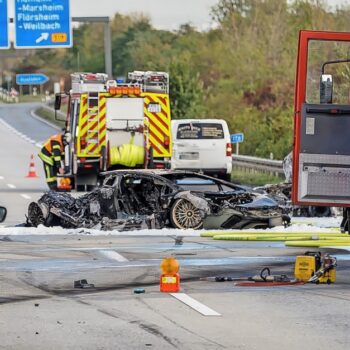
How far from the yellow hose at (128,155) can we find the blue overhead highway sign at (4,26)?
12.0 metres

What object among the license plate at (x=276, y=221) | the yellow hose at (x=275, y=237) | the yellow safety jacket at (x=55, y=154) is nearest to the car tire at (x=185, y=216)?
the license plate at (x=276, y=221)

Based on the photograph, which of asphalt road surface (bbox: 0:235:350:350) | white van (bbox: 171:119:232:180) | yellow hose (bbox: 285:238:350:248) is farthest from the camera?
white van (bbox: 171:119:232:180)

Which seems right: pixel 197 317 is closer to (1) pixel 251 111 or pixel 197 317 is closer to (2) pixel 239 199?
(2) pixel 239 199

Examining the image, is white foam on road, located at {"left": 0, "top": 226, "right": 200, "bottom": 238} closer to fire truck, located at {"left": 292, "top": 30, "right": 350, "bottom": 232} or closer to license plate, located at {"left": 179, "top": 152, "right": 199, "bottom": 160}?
fire truck, located at {"left": 292, "top": 30, "right": 350, "bottom": 232}

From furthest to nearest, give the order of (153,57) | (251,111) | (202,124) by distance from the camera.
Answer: (153,57) → (251,111) → (202,124)

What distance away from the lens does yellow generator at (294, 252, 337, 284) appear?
1305 cm

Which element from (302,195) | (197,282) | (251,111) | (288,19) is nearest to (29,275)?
(197,282)

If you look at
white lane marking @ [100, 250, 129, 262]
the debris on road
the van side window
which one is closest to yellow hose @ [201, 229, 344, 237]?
white lane marking @ [100, 250, 129, 262]

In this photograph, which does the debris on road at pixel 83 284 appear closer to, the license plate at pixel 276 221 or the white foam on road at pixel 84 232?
the white foam on road at pixel 84 232

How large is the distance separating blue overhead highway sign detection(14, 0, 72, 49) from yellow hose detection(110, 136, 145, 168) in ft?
38.8

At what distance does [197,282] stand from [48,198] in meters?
7.35

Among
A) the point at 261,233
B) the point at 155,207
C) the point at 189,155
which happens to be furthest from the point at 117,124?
the point at 261,233

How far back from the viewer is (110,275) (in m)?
14.0

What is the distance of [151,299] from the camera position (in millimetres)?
11984
